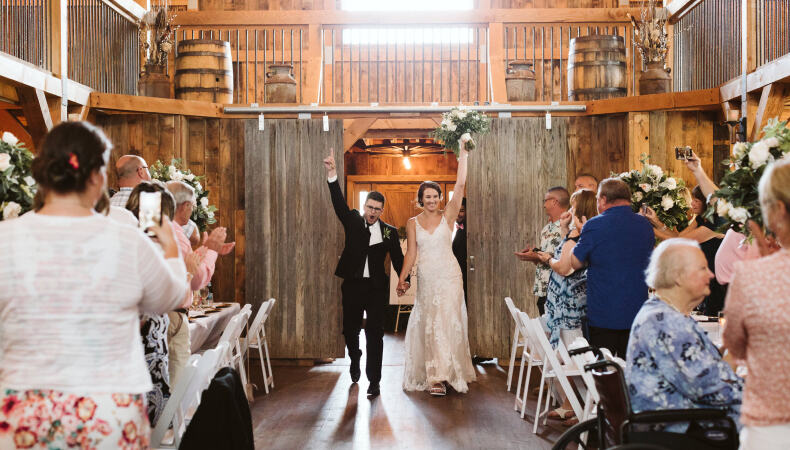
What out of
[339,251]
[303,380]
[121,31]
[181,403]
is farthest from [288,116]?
[181,403]

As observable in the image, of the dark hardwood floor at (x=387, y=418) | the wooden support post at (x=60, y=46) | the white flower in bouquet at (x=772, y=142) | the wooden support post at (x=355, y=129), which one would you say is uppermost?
the wooden support post at (x=60, y=46)

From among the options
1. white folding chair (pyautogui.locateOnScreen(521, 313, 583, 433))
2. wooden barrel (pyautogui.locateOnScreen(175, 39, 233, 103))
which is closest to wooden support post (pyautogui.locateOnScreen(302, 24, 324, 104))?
wooden barrel (pyautogui.locateOnScreen(175, 39, 233, 103))

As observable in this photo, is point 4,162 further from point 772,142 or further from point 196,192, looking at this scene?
point 772,142

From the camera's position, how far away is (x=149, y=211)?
2240 millimetres

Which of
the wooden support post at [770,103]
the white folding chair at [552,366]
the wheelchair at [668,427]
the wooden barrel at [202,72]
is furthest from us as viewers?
the wooden barrel at [202,72]

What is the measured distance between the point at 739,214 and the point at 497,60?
5.83m

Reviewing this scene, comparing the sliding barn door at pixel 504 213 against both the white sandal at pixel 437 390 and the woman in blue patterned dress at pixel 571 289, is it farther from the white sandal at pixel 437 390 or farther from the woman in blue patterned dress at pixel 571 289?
the woman in blue patterned dress at pixel 571 289

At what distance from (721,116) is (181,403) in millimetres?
6098

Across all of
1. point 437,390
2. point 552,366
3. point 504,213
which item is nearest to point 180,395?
point 552,366

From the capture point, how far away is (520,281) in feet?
25.5

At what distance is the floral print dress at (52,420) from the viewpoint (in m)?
1.99

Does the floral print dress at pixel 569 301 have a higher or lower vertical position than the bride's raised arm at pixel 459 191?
lower

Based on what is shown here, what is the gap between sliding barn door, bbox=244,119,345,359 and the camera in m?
7.81

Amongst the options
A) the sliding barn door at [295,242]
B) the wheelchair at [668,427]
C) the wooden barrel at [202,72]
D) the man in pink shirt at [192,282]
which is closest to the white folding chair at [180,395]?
the man in pink shirt at [192,282]
